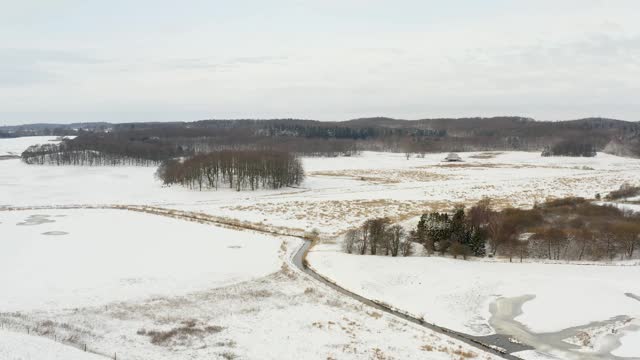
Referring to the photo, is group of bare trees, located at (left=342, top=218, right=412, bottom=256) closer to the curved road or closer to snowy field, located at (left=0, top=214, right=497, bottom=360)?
the curved road

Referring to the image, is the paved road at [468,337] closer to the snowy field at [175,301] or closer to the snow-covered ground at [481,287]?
the snow-covered ground at [481,287]

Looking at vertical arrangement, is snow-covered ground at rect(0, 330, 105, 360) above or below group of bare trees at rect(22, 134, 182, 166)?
below

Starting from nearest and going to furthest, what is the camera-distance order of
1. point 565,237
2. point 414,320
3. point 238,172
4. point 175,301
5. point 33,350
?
point 33,350 < point 414,320 < point 175,301 < point 565,237 < point 238,172

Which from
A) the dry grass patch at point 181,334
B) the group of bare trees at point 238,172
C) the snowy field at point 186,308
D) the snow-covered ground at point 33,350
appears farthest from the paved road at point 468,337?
the group of bare trees at point 238,172

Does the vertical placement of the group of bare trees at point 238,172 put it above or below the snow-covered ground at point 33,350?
above

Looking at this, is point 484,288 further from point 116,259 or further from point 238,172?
point 238,172

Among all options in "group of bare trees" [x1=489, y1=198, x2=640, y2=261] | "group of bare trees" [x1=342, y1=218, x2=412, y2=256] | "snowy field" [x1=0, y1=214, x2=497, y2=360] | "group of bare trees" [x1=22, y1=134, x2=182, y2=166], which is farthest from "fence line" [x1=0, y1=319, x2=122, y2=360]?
"group of bare trees" [x1=22, y1=134, x2=182, y2=166]

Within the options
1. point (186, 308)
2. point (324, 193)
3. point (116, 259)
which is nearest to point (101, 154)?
point (324, 193)
